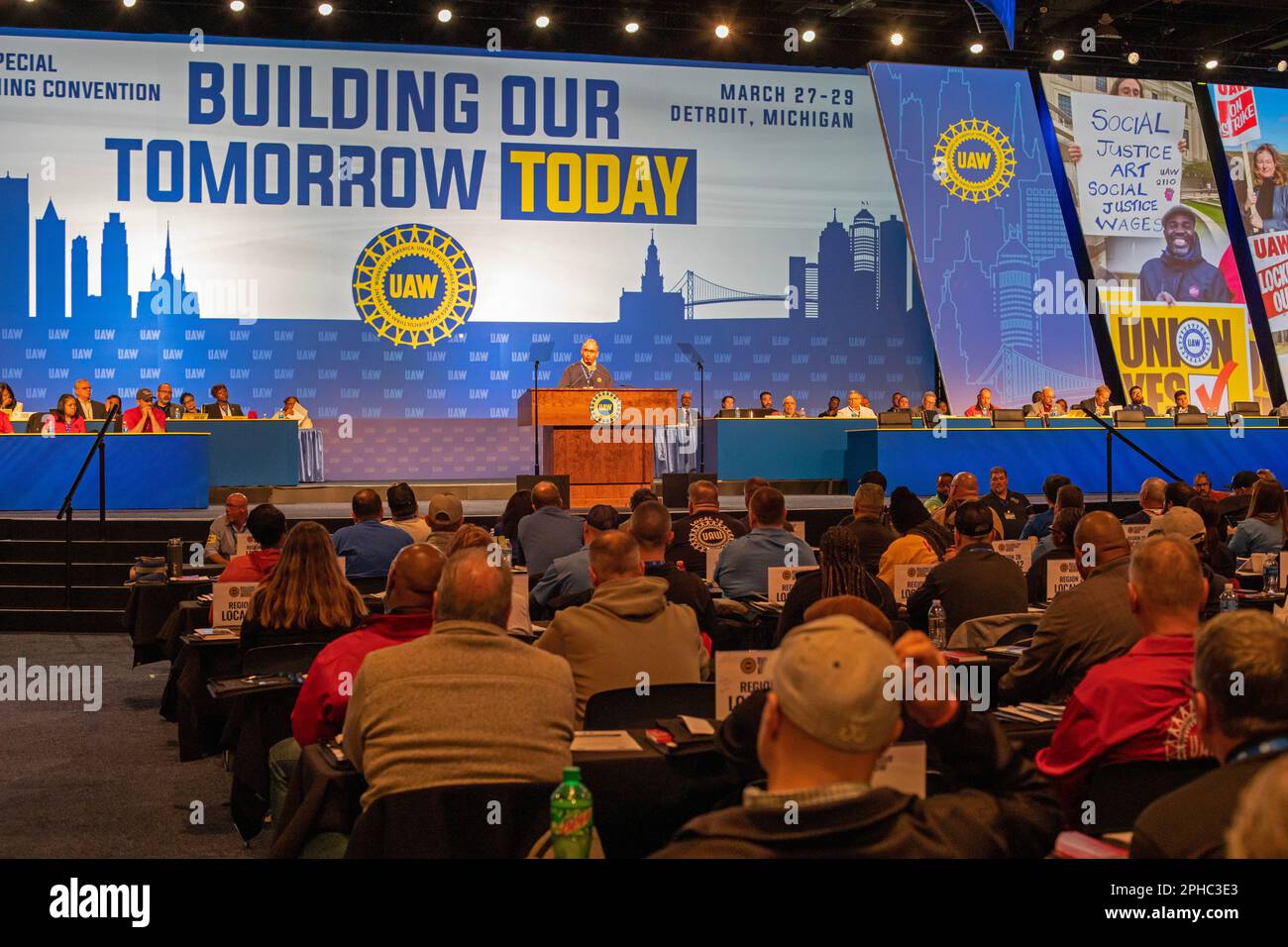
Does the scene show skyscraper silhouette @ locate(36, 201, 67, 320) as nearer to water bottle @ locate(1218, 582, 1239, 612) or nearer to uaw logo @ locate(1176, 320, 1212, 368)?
water bottle @ locate(1218, 582, 1239, 612)

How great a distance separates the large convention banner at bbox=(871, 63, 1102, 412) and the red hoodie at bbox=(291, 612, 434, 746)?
13.9m

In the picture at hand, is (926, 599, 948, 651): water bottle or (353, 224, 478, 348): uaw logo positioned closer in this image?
(926, 599, 948, 651): water bottle

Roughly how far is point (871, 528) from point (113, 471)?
8.05 metres

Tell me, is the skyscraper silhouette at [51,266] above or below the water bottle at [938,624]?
above

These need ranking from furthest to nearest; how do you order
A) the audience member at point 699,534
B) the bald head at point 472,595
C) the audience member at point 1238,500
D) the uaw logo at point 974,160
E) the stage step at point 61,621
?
the uaw logo at point 974,160
the stage step at point 61,621
the audience member at point 1238,500
the audience member at point 699,534
the bald head at point 472,595

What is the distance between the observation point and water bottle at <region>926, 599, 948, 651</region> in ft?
15.7

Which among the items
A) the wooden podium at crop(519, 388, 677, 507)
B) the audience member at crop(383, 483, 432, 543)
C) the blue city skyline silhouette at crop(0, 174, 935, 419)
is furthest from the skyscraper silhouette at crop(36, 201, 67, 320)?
the audience member at crop(383, 483, 432, 543)

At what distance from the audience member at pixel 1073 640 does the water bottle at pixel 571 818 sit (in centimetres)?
180

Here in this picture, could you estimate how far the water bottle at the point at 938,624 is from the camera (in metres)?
4.78

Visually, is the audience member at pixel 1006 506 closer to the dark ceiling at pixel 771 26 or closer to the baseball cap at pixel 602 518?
the baseball cap at pixel 602 518

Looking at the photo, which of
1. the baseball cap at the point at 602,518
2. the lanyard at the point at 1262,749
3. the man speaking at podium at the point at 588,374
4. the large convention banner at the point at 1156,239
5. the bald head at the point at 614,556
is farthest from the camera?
the large convention banner at the point at 1156,239

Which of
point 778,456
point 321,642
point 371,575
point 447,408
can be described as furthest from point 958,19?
point 321,642

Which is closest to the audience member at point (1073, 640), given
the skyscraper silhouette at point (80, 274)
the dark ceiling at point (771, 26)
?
the dark ceiling at point (771, 26)

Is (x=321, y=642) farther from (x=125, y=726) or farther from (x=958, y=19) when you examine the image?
(x=958, y=19)
